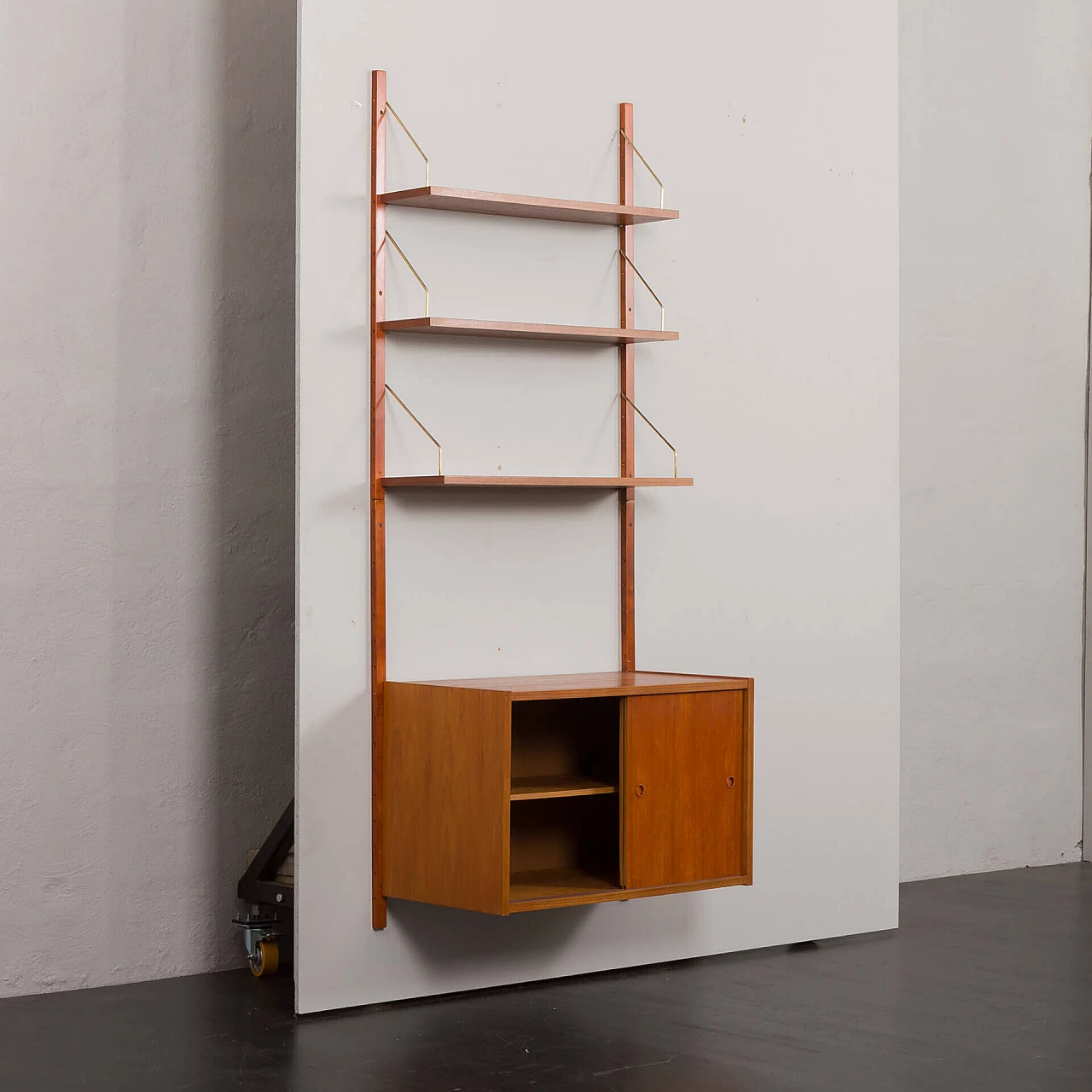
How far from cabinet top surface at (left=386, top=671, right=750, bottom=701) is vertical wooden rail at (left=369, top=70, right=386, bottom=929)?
0.13 meters

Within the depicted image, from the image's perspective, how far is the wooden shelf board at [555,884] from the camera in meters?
3.51

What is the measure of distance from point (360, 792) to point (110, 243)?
1.55 meters

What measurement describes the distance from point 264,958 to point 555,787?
92cm

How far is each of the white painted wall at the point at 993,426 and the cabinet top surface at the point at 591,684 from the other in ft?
6.30

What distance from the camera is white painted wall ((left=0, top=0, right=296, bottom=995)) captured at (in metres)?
3.75

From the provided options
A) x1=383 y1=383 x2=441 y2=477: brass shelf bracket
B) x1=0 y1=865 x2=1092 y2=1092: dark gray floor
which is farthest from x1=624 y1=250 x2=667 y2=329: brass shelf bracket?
x1=0 y1=865 x2=1092 y2=1092: dark gray floor

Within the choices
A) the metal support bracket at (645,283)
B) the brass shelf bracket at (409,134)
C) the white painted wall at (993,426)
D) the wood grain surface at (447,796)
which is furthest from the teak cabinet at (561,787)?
the white painted wall at (993,426)

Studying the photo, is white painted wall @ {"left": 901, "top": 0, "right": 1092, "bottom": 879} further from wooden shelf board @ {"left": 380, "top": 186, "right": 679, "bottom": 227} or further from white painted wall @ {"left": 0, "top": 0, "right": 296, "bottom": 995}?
white painted wall @ {"left": 0, "top": 0, "right": 296, "bottom": 995}

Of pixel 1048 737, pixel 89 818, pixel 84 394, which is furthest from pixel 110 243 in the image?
pixel 1048 737

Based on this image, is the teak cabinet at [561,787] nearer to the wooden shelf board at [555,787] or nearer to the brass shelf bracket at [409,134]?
the wooden shelf board at [555,787]

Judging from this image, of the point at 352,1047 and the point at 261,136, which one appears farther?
the point at 261,136

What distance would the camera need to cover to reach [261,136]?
411cm

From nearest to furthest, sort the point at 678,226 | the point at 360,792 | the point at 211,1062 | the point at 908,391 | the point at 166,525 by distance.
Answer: the point at 211,1062
the point at 360,792
the point at 166,525
the point at 678,226
the point at 908,391

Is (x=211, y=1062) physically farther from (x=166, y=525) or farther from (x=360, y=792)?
(x=166, y=525)
